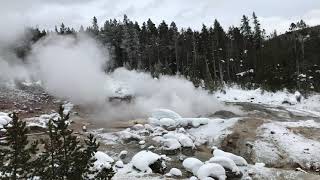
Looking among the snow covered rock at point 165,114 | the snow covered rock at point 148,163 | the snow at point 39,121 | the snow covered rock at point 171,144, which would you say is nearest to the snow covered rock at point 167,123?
the snow covered rock at point 165,114

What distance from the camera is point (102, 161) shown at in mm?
29141

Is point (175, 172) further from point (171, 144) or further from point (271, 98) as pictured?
point (271, 98)

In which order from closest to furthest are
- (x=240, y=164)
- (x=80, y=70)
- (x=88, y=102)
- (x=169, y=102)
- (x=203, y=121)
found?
(x=240, y=164) → (x=203, y=121) → (x=169, y=102) → (x=88, y=102) → (x=80, y=70)

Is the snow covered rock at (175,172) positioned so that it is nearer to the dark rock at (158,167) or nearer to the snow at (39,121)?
the dark rock at (158,167)

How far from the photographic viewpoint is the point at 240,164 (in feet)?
95.0

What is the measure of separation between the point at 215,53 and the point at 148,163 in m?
60.5

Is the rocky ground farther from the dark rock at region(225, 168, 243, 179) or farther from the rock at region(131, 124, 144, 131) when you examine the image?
the dark rock at region(225, 168, 243, 179)

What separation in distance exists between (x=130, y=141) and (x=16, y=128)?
1770 cm

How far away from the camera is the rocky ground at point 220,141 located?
2877 cm

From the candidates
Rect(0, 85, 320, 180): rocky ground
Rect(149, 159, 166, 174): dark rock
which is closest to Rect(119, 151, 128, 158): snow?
Rect(0, 85, 320, 180): rocky ground

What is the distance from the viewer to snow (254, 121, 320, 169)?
3147 centimetres

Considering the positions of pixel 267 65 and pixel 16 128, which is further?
pixel 267 65

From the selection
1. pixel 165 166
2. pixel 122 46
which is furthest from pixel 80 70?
pixel 165 166

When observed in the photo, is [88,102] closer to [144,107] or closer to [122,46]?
[144,107]
